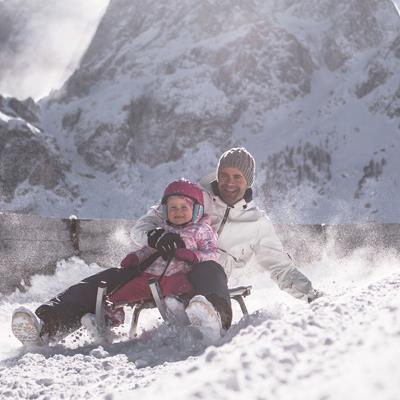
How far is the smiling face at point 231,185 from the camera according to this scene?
455cm

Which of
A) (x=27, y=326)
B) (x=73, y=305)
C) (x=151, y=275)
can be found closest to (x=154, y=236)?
(x=151, y=275)

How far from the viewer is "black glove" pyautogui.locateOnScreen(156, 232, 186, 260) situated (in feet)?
12.2

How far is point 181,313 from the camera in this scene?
353 cm

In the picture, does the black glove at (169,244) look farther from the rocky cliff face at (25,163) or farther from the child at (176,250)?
the rocky cliff face at (25,163)

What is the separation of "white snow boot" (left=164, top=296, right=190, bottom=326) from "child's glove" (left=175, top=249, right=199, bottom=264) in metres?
0.27

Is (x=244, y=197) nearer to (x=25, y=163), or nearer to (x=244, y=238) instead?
(x=244, y=238)

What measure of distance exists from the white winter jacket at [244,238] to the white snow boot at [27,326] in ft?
4.40

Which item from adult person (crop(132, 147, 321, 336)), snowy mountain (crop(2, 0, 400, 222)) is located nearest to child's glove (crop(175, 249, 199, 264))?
adult person (crop(132, 147, 321, 336))

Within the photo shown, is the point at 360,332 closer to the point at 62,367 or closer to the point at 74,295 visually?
the point at 62,367

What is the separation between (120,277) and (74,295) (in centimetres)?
33

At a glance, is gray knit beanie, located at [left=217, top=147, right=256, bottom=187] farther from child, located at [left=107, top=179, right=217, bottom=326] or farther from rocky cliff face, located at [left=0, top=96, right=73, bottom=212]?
rocky cliff face, located at [left=0, top=96, right=73, bottom=212]

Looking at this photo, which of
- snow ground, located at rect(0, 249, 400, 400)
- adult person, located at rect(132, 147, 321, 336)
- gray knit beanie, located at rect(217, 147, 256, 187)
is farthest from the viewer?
gray knit beanie, located at rect(217, 147, 256, 187)

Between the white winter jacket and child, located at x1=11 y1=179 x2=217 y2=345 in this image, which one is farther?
the white winter jacket

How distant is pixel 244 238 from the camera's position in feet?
15.1
